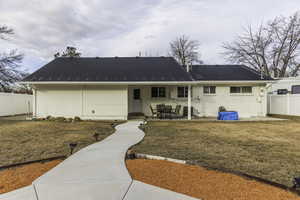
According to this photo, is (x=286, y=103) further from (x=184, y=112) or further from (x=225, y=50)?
(x=225, y=50)

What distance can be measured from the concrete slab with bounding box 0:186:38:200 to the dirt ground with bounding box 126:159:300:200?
4.72 ft

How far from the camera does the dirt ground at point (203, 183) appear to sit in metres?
2.43

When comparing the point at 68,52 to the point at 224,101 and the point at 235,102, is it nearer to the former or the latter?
the point at 224,101

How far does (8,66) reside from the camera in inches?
795

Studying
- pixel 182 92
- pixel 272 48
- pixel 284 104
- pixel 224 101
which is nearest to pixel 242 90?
pixel 224 101

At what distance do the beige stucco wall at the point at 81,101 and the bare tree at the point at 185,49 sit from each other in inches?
759

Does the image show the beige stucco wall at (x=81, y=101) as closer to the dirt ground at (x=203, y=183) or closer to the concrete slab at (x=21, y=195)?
the dirt ground at (x=203, y=183)

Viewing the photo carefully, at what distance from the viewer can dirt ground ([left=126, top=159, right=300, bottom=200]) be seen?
243 centimetres

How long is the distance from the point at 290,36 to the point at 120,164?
27.7 m

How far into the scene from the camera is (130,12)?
42.2ft

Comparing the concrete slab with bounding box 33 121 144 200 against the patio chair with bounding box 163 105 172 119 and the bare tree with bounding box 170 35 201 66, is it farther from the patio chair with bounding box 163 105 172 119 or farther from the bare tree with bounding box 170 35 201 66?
the bare tree with bounding box 170 35 201 66

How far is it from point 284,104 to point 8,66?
27.6 meters

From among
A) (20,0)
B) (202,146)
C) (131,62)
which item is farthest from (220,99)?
(20,0)

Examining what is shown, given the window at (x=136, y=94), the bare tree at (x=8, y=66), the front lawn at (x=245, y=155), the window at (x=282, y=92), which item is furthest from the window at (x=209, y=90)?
the bare tree at (x=8, y=66)
